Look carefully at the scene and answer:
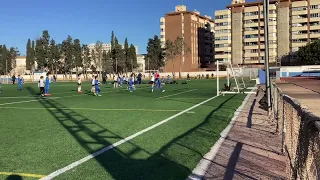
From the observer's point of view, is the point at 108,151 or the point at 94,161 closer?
the point at 94,161

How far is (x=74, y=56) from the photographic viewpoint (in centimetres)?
12962

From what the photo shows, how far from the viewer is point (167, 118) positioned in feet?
43.6

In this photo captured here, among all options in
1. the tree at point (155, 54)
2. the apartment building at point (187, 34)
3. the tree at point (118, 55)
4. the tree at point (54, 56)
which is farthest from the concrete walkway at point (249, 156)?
the tree at point (155, 54)

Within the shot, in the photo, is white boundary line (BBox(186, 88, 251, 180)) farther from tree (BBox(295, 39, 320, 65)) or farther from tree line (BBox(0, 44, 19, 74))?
tree line (BBox(0, 44, 19, 74))

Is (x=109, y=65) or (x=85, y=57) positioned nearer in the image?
(x=85, y=57)

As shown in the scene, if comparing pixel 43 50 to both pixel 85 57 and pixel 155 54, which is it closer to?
pixel 85 57

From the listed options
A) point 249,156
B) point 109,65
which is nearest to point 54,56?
point 109,65

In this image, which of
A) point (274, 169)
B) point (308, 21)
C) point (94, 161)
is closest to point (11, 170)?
point (94, 161)

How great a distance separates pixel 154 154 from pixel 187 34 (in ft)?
443

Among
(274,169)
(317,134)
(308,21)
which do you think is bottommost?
(274,169)

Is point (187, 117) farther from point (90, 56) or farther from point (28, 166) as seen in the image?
point (90, 56)

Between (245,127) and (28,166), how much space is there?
7.07 metres

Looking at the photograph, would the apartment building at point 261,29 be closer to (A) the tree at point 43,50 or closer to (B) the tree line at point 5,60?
(A) the tree at point 43,50

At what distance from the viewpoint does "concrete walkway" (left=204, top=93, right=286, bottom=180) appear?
626cm
